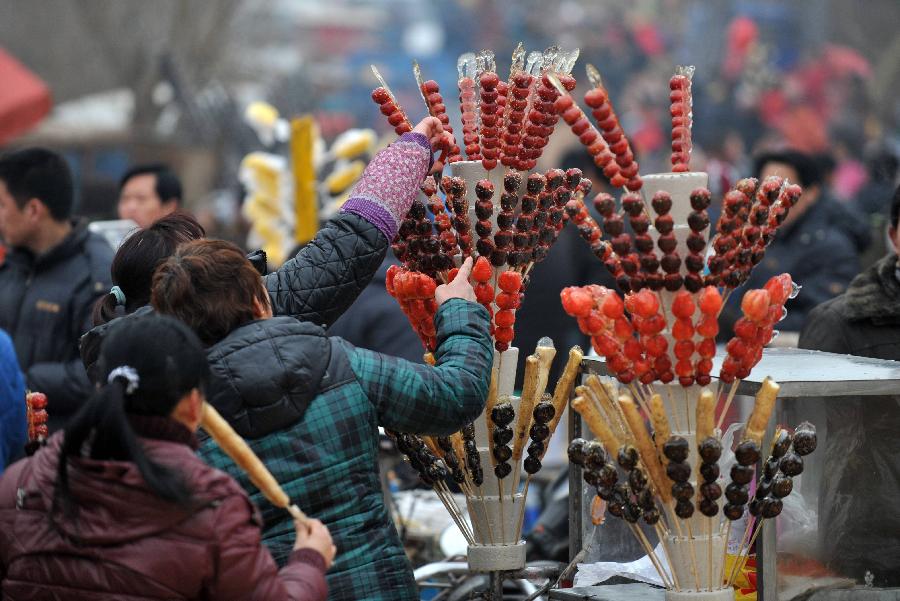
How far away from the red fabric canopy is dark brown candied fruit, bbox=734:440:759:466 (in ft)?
26.8

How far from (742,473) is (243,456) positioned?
3.19 ft

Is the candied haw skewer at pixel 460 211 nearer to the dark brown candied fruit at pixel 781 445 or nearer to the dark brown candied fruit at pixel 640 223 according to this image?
the dark brown candied fruit at pixel 640 223

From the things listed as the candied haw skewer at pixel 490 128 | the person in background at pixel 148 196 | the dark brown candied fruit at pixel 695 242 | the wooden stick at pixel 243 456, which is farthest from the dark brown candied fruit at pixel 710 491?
the person in background at pixel 148 196

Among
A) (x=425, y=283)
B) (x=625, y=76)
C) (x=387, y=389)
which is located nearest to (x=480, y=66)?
(x=425, y=283)

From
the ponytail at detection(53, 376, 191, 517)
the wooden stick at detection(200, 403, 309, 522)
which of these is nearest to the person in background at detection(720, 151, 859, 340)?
the wooden stick at detection(200, 403, 309, 522)

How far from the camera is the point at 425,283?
113 inches

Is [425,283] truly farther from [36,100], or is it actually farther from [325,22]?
[325,22]

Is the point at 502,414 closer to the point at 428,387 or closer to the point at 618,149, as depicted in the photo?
the point at 428,387

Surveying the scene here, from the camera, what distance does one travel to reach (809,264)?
19.7 feet

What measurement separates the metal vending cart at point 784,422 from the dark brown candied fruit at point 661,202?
18.1 inches

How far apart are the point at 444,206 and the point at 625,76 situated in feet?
70.7

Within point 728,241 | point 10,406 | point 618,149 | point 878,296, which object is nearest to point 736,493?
point 728,241

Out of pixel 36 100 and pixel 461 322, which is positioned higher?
pixel 36 100

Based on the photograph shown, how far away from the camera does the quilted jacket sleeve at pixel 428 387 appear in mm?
2430
